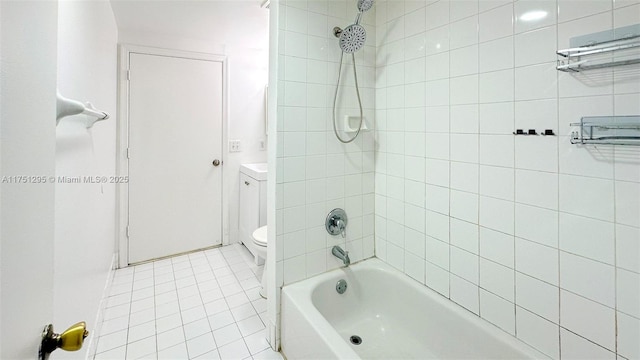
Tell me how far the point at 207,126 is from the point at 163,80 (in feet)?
1.84

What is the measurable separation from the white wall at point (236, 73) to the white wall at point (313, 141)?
3.72 ft

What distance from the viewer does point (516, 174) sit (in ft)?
3.89

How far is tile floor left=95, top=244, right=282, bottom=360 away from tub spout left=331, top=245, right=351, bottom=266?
641mm

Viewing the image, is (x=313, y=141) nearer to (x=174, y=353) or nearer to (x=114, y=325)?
(x=174, y=353)

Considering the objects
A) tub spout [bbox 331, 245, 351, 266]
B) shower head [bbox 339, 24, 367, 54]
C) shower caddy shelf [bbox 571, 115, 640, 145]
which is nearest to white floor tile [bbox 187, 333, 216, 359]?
tub spout [bbox 331, 245, 351, 266]

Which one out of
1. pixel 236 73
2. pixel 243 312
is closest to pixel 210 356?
pixel 243 312

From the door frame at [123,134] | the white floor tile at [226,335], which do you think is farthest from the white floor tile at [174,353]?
the door frame at [123,134]

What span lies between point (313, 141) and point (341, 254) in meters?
0.71

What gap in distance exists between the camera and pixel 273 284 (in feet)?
5.32

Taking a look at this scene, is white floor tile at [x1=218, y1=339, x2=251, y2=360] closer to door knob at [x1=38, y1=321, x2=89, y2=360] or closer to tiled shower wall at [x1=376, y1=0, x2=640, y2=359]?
tiled shower wall at [x1=376, y1=0, x2=640, y2=359]

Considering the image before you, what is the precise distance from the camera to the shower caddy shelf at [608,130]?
87cm

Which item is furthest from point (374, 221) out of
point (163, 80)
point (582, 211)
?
point (163, 80)

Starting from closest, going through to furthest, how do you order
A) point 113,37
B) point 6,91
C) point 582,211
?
point 6,91 < point 582,211 < point 113,37

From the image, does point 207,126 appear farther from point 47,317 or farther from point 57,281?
point 47,317
